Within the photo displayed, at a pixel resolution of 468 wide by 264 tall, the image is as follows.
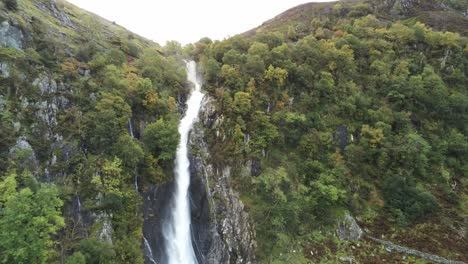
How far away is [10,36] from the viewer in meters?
29.5

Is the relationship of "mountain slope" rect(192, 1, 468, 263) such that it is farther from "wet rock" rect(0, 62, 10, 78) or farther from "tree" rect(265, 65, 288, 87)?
"wet rock" rect(0, 62, 10, 78)

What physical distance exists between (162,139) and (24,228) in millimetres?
15044

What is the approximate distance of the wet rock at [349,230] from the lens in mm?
34594

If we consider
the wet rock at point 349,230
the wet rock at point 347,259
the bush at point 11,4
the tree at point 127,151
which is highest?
the bush at point 11,4

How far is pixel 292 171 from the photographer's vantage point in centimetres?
3753

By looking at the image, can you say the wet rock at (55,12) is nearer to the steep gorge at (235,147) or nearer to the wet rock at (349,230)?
the steep gorge at (235,147)

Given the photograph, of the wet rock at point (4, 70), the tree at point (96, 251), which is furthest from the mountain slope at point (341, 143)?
the wet rock at point (4, 70)

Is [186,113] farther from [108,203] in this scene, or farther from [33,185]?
[33,185]

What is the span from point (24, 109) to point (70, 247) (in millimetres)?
12833

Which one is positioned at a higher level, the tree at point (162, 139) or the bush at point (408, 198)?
the tree at point (162, 139)

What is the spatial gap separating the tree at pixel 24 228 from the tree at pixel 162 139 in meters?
13.3

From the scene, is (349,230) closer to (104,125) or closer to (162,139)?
(162,139)

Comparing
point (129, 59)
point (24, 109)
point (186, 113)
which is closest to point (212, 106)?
point (186, 113)

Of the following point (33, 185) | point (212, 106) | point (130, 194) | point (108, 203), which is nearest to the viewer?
point (33, 185)
